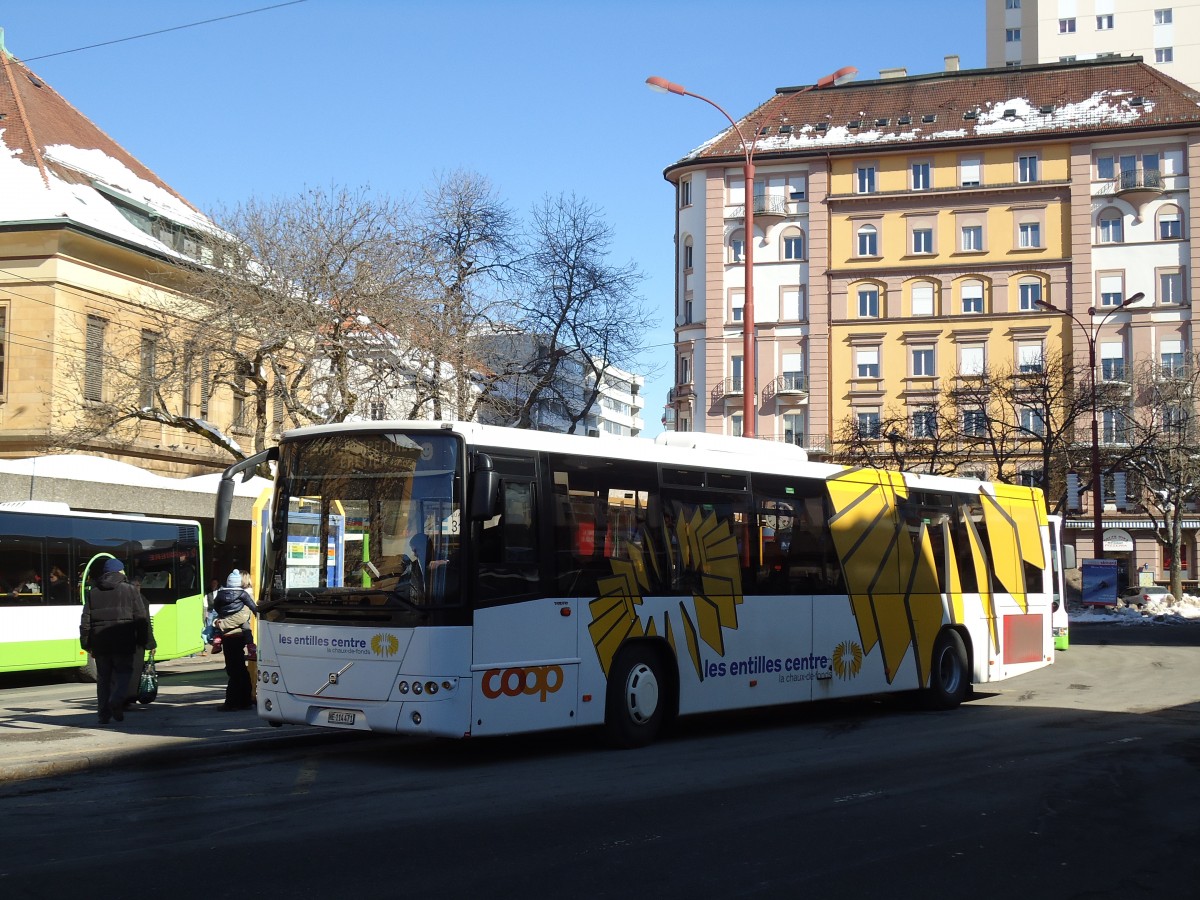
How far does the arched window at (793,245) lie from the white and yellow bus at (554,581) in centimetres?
5503

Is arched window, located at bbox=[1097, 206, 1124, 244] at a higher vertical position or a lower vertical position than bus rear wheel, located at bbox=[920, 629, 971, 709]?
higher

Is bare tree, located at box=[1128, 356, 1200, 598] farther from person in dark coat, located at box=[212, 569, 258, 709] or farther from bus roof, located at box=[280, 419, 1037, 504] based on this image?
person in dark coat, located at box=[212, 569, 258, 709]

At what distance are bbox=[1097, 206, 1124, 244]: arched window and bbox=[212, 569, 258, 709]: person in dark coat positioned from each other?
196 ft

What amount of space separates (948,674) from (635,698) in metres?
6.53

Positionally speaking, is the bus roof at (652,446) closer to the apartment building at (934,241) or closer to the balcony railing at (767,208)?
the apartment building at (934,241)

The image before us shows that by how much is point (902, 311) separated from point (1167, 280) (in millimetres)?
12591

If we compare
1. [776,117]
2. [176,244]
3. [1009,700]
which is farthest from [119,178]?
[776,117]

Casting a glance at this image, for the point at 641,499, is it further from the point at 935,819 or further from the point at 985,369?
the point at 985,369

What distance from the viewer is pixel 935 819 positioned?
361 inches

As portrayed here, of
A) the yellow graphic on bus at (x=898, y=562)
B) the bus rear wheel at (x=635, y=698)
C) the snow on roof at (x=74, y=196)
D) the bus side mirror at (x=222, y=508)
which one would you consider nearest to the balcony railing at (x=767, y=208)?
the snow on roof at (x=74, y=196)

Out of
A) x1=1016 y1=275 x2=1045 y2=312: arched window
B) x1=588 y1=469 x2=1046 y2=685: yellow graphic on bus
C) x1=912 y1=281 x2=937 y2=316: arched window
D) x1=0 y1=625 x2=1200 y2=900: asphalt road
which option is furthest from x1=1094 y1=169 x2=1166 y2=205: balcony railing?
x1=0 y1=625 x2=1200 y2=900: asphalt road

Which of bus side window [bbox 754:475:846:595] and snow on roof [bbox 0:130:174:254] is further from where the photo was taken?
snow on roof [bbox 0:130:174:254]

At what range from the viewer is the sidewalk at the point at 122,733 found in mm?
11625

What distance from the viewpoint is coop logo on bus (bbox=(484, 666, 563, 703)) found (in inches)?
A: 455
